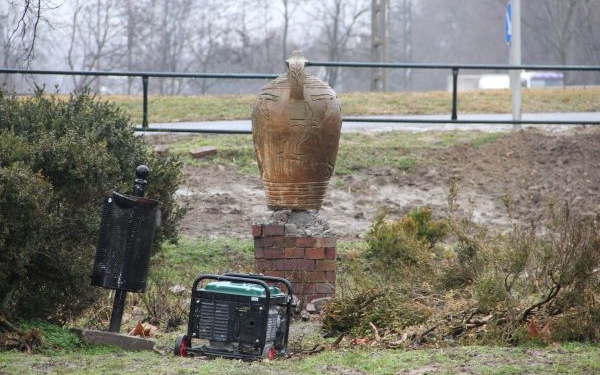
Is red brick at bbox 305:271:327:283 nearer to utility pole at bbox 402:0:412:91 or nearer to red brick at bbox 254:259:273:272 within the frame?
red brick at bbox 254:259:273:272

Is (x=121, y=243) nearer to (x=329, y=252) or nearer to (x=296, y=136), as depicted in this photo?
(x=296, y=136)

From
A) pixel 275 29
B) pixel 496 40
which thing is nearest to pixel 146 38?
pixel 275 29

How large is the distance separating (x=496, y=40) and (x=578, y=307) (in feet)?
195

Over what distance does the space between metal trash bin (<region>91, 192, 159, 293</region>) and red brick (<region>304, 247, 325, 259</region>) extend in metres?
2.40

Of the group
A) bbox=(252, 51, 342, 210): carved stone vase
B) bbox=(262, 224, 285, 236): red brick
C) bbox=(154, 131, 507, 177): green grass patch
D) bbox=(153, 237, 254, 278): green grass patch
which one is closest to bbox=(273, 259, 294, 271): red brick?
bbox=(262, 224, 285, 236): red brick

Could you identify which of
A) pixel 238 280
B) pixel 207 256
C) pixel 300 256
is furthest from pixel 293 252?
pixel 238 280

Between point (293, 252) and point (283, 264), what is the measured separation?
146mm

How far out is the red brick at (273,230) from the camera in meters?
9.70

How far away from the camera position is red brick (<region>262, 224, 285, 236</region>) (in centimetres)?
970

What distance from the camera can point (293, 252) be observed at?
9680 millimetres

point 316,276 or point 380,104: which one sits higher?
point 380,104

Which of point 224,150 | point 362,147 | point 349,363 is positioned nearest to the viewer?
point 349,363

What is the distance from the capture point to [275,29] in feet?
137

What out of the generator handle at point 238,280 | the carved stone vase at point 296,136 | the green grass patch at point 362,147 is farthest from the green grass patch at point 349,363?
the green grass patch at point 362,147
